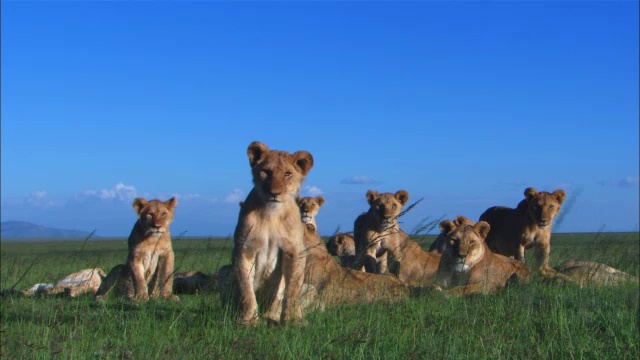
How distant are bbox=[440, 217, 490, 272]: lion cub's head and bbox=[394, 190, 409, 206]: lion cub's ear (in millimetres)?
1737

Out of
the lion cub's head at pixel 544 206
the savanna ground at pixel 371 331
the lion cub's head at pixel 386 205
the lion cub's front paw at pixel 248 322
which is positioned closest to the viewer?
the savanna ground at pixel 371 331

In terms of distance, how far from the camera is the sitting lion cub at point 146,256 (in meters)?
10.3

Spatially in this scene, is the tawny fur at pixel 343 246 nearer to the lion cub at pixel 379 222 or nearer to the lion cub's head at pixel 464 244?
the lion cub at pixel 379 222

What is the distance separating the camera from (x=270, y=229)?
695 cm

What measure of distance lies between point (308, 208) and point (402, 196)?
2.34 m

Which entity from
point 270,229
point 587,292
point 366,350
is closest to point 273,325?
point 270,229

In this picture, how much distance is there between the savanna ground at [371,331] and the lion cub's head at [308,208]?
18.6ft

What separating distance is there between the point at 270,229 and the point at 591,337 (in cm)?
271

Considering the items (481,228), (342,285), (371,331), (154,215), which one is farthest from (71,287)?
(371,331)

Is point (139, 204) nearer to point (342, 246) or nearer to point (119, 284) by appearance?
point (119, 284)

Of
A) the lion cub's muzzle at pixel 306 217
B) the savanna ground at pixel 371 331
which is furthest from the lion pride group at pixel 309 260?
the savanna ground at pixel 371 331

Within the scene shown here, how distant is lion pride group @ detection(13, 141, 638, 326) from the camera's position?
694cm

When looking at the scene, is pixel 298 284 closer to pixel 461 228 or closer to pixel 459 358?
pixel 459 358

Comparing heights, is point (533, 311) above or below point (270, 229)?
below
